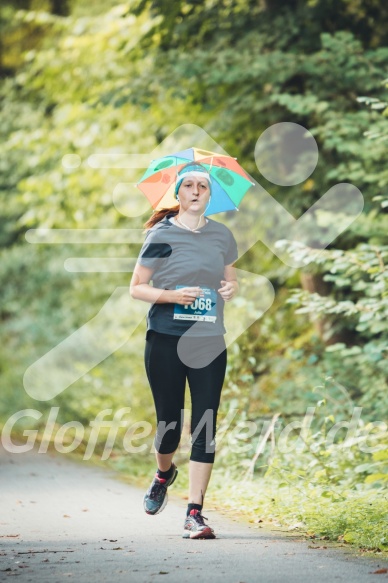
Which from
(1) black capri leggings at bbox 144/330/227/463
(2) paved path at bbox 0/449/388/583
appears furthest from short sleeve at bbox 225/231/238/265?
(2) paved path at bbox 0/449/388/583

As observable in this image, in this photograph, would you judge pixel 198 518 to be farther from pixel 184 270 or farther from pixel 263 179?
pixel 263 179

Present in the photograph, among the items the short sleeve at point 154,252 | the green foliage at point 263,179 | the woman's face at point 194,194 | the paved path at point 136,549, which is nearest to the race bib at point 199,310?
the short sleeve at point 154,252

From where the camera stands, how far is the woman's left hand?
5797mm

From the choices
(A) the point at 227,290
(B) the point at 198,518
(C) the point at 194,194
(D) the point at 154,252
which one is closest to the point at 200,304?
(A) the point at 227,290

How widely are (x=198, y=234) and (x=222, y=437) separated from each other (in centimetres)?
342

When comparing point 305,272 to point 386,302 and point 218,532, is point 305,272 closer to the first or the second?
point 386,302

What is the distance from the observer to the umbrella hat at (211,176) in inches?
245

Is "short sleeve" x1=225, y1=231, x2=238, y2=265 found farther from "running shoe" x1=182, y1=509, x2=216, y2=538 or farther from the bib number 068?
"running shoe" x1=182, y1=509, x2=216, y2=538

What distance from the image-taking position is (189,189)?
5.94 m

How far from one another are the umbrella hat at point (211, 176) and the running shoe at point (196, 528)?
180 cm

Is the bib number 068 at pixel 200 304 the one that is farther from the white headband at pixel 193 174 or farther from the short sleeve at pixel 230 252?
the white headband at pixel 193 174

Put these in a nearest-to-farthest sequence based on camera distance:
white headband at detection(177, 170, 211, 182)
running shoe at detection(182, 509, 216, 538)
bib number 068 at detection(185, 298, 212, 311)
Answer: running shoe at detection(182, 509, 216, 538) < bib number 068 at detection(185, 298, 212, 311) < white headband at detection(177, 170, 211, 182)

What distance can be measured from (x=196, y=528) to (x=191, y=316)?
117 cm

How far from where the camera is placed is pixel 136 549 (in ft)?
17.4
